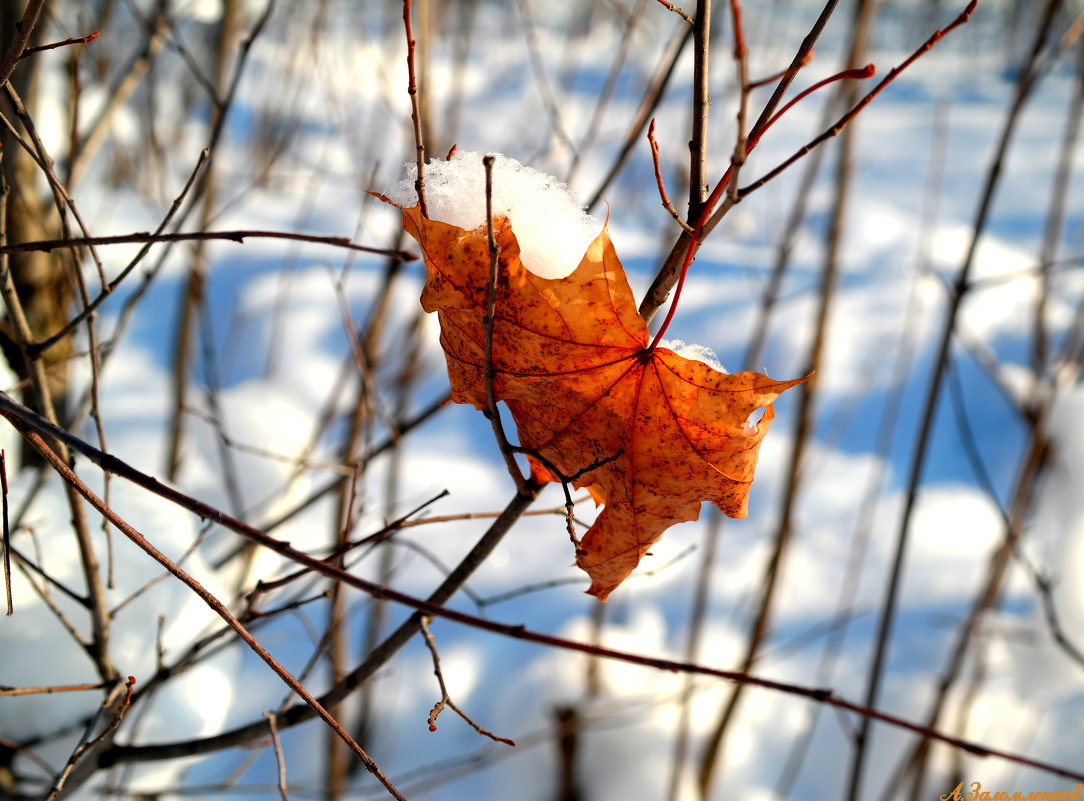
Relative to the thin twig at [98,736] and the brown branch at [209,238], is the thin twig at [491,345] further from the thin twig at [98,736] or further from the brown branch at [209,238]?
the thin twig at [98,736]

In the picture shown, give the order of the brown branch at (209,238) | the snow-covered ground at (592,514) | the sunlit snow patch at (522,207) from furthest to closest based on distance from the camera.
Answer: the snow-covered ground at (592,514)
the sunlit snow patch at (522,207)
the brown branch at (209,238)

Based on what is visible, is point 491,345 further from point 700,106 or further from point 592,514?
point 592,514

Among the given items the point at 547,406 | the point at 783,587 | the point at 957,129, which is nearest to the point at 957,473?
the point at 783,587

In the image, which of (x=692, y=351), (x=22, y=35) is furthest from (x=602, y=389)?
(x=22, y=35)

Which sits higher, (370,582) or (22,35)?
(22,35)

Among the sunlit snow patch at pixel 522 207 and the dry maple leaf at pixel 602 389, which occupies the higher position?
the sunlit snow patch at pixel 522 207

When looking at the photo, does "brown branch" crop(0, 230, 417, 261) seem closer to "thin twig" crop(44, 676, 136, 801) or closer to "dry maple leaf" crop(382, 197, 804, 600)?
"dry maple leaf" crop(382, 197, 804, 600)

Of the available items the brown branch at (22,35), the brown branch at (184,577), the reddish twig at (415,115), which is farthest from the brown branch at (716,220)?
the brown branch at (22,35)

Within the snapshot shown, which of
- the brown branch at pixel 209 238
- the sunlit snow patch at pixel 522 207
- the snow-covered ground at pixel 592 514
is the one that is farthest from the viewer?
the snow-covered ground at pixel 592 514
